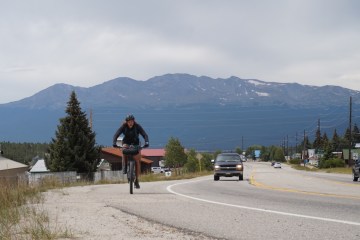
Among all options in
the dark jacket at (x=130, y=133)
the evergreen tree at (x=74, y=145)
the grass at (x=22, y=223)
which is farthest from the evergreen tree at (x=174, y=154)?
the grass at (x=22, y=223)

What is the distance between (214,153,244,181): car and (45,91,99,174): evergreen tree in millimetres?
32343

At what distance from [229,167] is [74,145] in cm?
3474

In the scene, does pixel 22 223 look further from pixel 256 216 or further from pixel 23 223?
pixel 256 216

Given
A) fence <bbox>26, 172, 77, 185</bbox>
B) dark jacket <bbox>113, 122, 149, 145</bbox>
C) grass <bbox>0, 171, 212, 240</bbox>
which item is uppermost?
dark jacket <bbox>113, 122, 149, 145</bbox>

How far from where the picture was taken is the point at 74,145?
2355 inches

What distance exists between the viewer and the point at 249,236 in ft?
22.3

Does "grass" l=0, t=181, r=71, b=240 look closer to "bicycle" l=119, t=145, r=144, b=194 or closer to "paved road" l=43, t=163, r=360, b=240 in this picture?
"paved road" l=43, t=163, r=360, b=240

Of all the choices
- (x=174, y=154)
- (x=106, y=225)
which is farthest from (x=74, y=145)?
(x=174, y=154)

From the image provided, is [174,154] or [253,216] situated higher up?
[253,216]

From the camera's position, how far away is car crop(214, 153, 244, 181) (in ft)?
92.0

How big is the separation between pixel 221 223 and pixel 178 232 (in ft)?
3.20

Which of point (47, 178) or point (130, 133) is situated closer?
point (130, 133)

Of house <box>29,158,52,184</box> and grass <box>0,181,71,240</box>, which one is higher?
grass <box>0,181,71,240</box>

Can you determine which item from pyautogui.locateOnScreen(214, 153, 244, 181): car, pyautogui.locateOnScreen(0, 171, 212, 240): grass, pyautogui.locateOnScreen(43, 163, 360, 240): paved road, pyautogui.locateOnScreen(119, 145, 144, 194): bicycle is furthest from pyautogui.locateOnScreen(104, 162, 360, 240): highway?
pyautogui.locateOnScreen(214, 153, 244, 181): car
